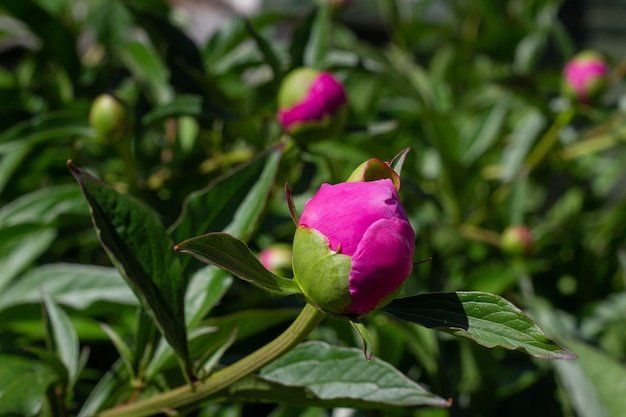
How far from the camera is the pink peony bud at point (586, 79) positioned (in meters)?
1.11

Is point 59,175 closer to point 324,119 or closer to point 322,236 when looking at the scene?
point 324,119

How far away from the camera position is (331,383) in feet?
1.83

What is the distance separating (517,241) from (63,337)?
2.15 feet

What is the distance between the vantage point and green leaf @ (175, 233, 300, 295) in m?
0.43

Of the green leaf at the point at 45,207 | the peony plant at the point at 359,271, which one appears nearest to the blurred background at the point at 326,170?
the green leaf at the point at 45,207

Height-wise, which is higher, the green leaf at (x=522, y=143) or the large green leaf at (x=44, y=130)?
the large green leaf at (x=44, y=130)

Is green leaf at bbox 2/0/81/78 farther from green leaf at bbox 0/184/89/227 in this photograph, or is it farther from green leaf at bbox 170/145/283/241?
green leaf at bbox 170/145/283/241

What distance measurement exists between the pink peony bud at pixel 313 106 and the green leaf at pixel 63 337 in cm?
28

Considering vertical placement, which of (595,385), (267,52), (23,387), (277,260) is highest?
(267,52)

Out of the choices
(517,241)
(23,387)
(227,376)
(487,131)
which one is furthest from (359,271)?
(487,131)

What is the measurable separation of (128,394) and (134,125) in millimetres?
337

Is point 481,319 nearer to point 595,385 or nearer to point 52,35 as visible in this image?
point 595,385

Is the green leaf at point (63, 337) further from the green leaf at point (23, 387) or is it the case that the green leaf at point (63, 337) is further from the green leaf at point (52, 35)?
the green leaf at point (52, 35)

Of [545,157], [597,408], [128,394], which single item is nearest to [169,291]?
[128,394]
